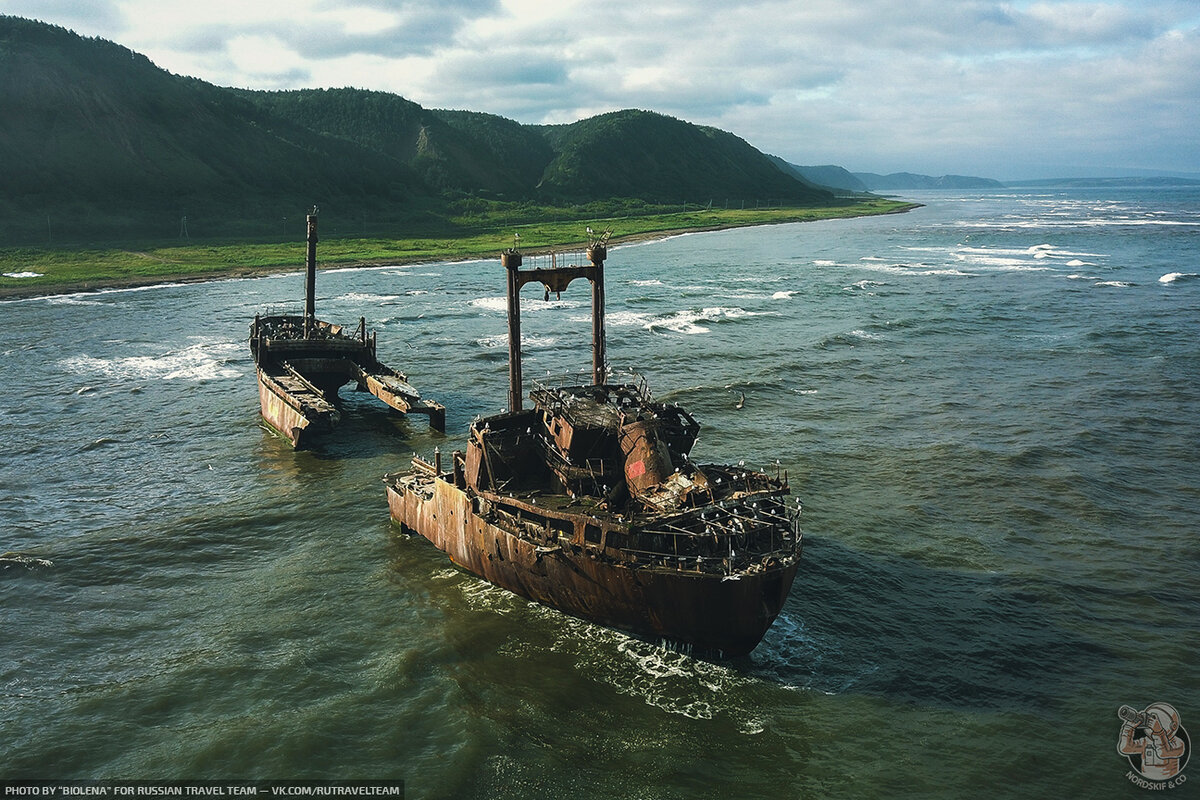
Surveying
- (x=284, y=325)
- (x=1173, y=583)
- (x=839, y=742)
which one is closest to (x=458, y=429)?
(x=284, y=325)

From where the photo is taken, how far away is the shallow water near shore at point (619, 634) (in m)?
18.2

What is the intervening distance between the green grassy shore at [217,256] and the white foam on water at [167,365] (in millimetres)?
35447

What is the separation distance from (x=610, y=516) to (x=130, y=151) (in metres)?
138

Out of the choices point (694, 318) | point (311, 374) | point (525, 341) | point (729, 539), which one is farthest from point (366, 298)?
point (729, 539)

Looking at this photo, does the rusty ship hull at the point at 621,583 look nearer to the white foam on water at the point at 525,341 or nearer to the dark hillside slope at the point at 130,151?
the white foam on water at the point at 525,341

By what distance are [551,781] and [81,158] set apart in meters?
137

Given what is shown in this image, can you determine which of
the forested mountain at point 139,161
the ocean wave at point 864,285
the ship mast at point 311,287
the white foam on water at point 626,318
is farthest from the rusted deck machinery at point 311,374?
the forested mountain at point 139,161

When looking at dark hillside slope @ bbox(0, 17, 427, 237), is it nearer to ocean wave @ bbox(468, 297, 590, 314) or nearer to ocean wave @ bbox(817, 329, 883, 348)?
ocean wave @ bbox(468, 297, 590, 314)

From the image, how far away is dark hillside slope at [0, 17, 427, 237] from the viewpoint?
118 meters

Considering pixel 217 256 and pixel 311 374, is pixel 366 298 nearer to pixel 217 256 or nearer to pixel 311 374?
pixel 217 256

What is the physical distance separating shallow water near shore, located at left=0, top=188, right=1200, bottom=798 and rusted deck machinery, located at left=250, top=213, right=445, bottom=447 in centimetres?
143

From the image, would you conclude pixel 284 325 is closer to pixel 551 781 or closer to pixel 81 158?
pixel 551 781

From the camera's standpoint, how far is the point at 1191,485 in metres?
31.6

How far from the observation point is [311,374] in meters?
46.8
